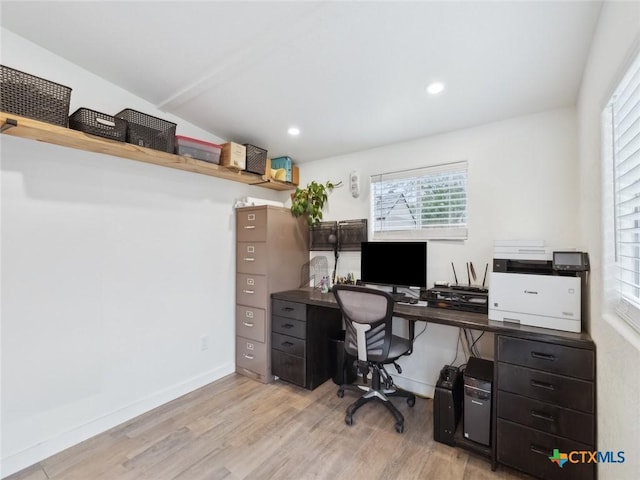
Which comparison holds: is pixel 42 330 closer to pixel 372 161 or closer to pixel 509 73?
pixel 372 161

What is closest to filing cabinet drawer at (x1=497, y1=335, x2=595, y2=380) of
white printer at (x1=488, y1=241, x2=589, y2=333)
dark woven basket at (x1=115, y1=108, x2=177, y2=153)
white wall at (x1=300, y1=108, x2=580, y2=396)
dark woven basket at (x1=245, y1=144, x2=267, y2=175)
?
white printer at (x1=488, y1=241, x2=589, y2=333)

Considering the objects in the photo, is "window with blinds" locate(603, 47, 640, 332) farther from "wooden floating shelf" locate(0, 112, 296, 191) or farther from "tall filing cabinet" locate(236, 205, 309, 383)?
"wooden floating shelf" locate(0, 112, 296, 191)

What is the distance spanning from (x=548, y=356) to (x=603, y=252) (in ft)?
2.05

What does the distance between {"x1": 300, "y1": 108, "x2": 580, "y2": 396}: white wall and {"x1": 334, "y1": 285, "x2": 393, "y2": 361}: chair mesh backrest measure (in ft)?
2.26

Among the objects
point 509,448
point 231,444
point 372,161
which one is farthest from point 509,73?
point 231,444

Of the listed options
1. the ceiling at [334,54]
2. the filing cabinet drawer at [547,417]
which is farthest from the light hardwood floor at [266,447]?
the ceiling at [334,54]

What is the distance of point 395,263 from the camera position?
257 centimetres

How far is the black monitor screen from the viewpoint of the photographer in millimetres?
2428

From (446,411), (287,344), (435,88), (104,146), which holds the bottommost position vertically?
(446,411)

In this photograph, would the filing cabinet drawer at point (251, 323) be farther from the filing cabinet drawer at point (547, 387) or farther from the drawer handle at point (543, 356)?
the drawer handle at point (543, 356)

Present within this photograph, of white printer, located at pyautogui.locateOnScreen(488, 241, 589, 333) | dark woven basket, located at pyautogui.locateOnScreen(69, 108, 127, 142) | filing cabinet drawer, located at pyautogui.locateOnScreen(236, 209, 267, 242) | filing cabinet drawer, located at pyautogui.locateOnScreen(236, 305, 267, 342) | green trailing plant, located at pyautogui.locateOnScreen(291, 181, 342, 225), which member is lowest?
filing cabinet drawer, located at pyautogui.locateOnScreen(236, 305, 267, 342)

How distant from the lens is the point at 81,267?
205 cm

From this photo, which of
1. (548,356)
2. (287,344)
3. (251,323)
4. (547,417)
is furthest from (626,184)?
(251,323)

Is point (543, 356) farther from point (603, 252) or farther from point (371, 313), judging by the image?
point (371, 313)
